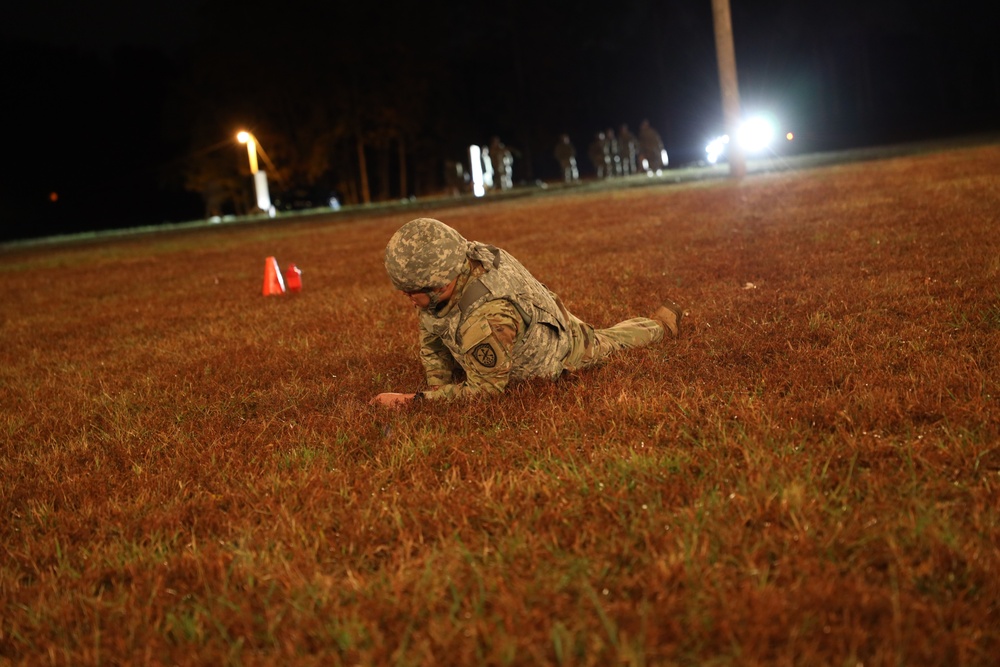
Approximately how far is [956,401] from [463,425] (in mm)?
2071

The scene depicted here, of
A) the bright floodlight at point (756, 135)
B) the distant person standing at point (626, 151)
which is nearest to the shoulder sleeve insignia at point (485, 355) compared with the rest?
the distant person standing at point (626, 151)

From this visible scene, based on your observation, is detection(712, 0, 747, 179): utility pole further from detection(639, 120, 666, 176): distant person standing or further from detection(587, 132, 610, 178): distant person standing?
detection(587, 132, 610, 178): distant person standing

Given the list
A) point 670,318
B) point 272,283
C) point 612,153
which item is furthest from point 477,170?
point 670,318

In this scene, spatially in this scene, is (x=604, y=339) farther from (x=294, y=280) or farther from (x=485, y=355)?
(x=294, y=280)

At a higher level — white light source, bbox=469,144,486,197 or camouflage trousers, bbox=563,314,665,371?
white light source, bbox=469,144,486,197

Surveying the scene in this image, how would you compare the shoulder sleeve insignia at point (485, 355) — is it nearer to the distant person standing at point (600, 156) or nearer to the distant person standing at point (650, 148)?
the distant person standing at point (650, 148)

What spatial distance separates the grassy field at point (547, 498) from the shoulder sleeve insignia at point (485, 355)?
8.2 inches

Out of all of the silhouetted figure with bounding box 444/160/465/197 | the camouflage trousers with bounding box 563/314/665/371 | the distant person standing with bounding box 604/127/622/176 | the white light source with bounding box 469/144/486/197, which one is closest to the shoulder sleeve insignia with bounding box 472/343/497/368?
the camouflage trousers with bounding box 563/314/665/371

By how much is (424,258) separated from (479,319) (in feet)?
1.27

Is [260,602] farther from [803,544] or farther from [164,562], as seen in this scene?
[803,544]

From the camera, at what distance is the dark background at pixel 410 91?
57.2 metres

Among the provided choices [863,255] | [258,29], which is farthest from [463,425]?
[258,29]

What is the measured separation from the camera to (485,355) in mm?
4172

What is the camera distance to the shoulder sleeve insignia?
4.16m
